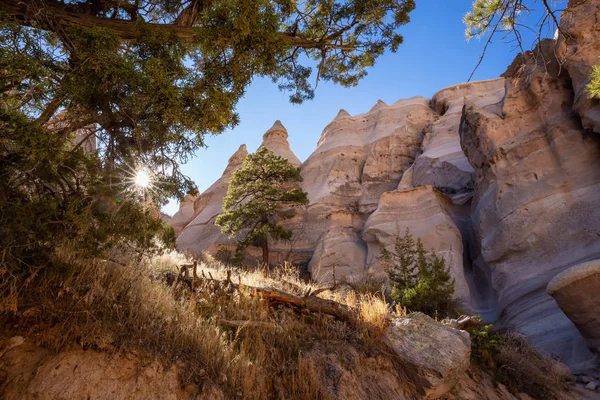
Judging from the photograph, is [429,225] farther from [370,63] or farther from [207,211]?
[207,211]

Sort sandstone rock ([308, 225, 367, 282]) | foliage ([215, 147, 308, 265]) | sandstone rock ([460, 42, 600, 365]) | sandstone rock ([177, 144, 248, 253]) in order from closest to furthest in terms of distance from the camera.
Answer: sandstone rock ([460, 42, 600, 365])
sandstone rock ([308, 225, 367, 282])
foliage ([215, 147, 308, 265])
sandstone rock ([177, 144, 248, 253])

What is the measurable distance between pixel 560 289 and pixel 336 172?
741 inches

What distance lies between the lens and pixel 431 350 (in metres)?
5.07

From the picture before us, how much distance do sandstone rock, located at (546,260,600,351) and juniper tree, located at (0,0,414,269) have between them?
8267mm

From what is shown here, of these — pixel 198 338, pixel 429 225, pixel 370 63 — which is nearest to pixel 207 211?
pixel 429 225

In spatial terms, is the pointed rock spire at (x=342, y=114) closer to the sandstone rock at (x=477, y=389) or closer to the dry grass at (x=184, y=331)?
the sandstone rock at (x=477, y=389)

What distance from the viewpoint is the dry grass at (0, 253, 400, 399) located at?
3633 millimetres

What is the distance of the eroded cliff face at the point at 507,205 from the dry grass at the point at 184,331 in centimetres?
560

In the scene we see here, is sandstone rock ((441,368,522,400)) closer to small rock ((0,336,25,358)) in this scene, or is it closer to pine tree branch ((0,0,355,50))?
small rock ((0,336,25,358))

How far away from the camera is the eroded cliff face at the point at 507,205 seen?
11.1m

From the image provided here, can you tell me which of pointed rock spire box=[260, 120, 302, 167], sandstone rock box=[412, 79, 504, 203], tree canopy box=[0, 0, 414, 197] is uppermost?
pointed rock spire box=[260, 120, 302, 167]

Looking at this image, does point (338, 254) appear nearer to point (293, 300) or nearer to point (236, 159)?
point (293, 300)

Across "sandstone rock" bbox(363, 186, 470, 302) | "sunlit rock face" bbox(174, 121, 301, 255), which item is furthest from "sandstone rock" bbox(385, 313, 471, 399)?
"sunlit rock face" bbox(174, 121, 301, 255)

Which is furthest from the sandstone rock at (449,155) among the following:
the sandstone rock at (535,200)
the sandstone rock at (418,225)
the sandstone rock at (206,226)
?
the sandstone rock at (206,226)
